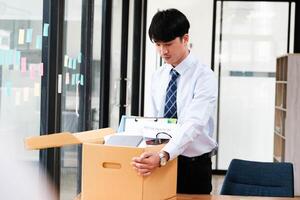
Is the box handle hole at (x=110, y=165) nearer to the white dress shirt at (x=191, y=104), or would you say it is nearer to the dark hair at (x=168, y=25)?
the white dress shirt at (x=191, y=104)

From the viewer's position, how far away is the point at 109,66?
4352 mm

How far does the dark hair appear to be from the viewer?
195 centimetres

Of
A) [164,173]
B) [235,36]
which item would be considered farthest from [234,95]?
[164,173]

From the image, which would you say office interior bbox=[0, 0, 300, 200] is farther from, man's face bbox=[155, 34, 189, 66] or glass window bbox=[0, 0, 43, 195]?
man's face bbox=[155, 34, 189, 66]

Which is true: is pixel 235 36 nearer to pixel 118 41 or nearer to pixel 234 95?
pixel 234 95

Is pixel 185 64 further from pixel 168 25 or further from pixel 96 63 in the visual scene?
pixel 96 63

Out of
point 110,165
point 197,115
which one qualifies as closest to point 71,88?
point 197,115

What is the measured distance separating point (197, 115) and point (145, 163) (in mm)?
416

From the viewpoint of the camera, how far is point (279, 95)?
Answer: 6.23 meters

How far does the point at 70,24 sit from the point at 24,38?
912mm

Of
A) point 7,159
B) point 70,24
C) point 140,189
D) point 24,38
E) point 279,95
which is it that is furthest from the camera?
point 279,95

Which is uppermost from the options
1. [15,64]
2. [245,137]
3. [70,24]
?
[70,24]

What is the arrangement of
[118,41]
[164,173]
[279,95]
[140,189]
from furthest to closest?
[279,95] → [118,41] → [164,173] → [140,189]

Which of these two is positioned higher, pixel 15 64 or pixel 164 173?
pixel 15 64
